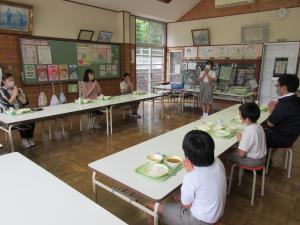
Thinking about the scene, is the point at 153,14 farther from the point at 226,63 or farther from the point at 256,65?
the point at 256,65

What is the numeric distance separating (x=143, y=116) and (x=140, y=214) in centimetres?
391

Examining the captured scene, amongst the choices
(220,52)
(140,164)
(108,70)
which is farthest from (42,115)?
(220,52)

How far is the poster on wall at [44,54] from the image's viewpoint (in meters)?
5.31

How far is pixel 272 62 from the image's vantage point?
22.1 feet

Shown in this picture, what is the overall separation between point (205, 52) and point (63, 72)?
4779 millimetres

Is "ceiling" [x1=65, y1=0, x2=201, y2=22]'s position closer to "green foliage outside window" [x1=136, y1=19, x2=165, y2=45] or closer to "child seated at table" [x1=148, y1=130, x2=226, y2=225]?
"green foliage outside window" [x1=136, y1=19, x2=165, y2=45]

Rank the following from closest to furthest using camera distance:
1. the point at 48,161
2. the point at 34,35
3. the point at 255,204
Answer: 1. the point at 255,204
2. the point at 48,161
3. the point at 34,35

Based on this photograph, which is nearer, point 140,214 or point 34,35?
point 140,214

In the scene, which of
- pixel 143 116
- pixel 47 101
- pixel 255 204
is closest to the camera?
pixel 255 204

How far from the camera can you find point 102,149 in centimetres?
372

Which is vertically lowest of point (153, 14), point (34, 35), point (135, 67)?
point (135, 67)

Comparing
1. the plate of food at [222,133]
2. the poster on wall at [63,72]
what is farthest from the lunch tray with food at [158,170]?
the poster on wall at [63,72]

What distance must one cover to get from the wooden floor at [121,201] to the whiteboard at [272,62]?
3.26m

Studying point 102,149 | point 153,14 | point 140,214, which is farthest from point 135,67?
point 140,214
